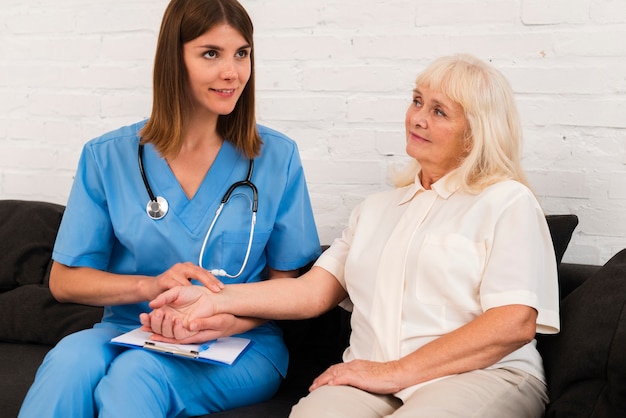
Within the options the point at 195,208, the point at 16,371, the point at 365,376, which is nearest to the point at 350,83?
the point at 195,208

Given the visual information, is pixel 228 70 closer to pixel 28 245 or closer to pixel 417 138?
pixel 417 138

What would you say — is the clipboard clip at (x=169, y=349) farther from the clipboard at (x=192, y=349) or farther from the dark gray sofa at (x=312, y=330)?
the dark gray sofa at (x=312, y=330)

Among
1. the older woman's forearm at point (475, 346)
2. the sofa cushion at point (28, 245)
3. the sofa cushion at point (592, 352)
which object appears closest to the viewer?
the sofa cushion at point (592, 352)

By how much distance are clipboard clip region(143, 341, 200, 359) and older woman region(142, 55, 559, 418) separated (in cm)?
3

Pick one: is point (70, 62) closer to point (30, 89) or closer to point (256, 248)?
point (30, 89)

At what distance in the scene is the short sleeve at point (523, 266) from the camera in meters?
1.52

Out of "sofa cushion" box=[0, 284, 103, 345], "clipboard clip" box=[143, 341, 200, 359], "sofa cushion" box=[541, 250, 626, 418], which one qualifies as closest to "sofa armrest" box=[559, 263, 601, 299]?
"sofa cushion" box=[541, 250, 626, 418]

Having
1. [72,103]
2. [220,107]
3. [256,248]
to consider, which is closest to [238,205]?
[256,248]

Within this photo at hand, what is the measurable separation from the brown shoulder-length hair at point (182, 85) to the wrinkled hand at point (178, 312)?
368 mm

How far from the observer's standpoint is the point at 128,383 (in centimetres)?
154

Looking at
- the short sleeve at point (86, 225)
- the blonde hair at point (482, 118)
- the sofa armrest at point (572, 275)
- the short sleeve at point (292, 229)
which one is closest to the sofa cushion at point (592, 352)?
the sofa armrest at point (572, 275)

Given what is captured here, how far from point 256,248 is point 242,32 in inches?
19.7

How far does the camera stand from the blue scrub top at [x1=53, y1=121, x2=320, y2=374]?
1.83m

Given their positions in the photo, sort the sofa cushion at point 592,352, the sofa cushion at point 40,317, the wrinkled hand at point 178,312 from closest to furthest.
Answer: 1. the sofa cushion at point 592,352
2. the wrinkled hand at point 178,312
3. the sofa cushion at point 40,317
